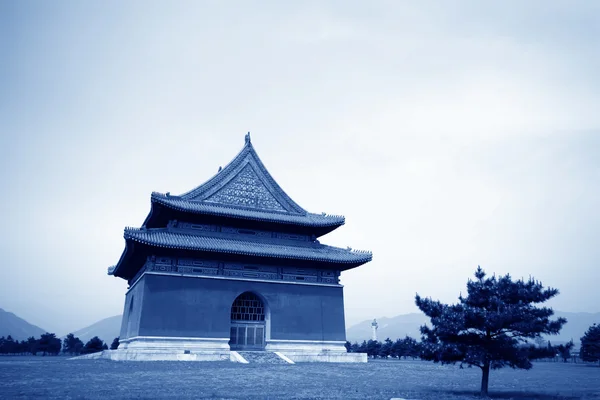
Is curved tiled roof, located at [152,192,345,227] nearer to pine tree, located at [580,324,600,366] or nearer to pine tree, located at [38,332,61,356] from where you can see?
pine tree, located at [38,332,61,356]

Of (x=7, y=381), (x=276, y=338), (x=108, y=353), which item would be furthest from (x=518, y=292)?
(x=108, y=353)

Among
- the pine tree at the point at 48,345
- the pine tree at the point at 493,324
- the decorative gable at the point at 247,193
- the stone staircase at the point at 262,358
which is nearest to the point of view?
the pine tree at the point at 493,324

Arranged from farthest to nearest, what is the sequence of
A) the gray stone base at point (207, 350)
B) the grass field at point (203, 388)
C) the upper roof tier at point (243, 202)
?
the upper roof tier at point (243, 202)
the gray stone base at point (207, 350)
the grass field at point (203, 388)

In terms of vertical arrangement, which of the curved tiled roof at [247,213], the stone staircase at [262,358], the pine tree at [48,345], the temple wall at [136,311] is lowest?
the stone staircase at [262,358]

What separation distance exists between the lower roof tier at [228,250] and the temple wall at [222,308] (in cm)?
149

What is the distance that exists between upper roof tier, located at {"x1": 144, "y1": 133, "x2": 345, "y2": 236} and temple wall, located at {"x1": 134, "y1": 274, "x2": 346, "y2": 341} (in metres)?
3.79

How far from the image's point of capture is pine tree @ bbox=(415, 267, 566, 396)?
12.0 meters

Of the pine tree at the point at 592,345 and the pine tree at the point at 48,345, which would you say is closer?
the pine tree at the point at 592,345

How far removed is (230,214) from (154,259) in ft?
16.1

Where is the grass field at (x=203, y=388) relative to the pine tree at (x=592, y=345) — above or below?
below

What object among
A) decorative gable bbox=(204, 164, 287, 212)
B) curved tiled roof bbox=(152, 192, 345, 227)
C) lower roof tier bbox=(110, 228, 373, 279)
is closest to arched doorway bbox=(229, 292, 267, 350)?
lower roof tier bbox=(110, 228, 373, 279)

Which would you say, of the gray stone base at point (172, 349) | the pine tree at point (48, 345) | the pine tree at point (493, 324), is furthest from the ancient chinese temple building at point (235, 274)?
the pine tree at point (48, 345)

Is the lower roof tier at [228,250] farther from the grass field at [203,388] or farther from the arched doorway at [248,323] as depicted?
the grass field at [203,388]

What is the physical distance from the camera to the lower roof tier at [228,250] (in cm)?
2431
